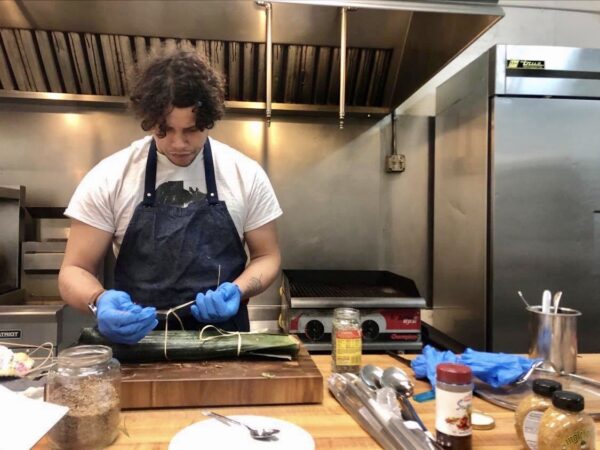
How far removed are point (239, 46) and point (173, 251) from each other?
1.27m

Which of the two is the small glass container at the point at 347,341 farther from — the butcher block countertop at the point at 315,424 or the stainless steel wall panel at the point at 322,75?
the stainless steel wall panel at the point at 322,75

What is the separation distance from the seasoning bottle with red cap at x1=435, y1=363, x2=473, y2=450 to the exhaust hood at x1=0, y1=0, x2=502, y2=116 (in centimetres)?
150

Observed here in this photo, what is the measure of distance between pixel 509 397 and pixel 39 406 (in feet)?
2.96

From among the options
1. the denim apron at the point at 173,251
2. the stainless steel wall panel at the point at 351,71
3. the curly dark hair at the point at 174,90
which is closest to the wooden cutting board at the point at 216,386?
the denim apron at the point at 173,251

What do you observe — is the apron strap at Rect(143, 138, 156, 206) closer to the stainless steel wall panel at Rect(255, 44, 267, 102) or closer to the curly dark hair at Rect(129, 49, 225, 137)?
the curly dark hair at Rect(129, 49, 225, 137)

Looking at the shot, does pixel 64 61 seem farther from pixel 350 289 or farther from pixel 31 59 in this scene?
pixel 350 289

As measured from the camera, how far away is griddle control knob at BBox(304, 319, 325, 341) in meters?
1.92

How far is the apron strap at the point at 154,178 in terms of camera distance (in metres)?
1.37

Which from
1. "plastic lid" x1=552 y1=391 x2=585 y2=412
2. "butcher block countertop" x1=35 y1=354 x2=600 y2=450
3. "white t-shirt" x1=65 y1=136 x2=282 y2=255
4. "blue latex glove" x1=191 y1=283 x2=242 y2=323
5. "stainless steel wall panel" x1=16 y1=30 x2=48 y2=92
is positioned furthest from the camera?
"stainless steel wall panel" x1=16 y1=30 x2=48 y2=92

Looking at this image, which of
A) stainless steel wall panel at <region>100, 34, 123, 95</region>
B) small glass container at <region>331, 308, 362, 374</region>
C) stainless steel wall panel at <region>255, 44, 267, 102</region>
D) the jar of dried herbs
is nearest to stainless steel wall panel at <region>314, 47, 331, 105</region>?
stainless steel wall panel at <region>255, 44, 267, 102</region>

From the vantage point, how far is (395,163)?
2529 mm

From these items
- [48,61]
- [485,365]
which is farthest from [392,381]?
[48,61]

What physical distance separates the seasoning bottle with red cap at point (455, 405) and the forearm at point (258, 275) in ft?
2.33

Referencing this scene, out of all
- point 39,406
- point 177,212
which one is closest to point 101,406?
point 39,406
